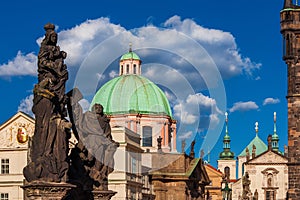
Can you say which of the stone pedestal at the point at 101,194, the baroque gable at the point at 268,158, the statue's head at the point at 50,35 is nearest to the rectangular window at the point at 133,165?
the stone pedestal at the point at 101,194

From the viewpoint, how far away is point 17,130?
186 ft

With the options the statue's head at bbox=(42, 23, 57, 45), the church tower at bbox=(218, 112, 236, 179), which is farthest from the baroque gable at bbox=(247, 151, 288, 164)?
the statue's head at bbox=(42, 23, 57, 45)

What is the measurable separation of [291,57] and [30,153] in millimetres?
31104

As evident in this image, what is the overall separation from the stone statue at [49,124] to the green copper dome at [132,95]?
5204 cm

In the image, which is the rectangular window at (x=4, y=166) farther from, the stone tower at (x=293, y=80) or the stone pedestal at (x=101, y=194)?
the stone pedestal at (x=101, y=194)

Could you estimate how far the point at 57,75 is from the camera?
1656cm

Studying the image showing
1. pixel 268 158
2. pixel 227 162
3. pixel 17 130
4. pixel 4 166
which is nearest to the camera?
pixel 17 130

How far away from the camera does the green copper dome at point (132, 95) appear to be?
7017 centimetres

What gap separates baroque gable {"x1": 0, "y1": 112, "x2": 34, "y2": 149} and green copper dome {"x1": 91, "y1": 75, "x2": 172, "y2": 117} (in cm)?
1435

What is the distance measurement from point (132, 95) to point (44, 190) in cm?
6124

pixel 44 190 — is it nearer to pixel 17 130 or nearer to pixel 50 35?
pixel 50 35

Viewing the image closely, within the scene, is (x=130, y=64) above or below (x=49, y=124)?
above

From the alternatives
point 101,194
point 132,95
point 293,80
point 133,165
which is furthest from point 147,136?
point 101,194

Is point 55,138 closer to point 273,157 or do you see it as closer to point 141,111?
point 141,111
